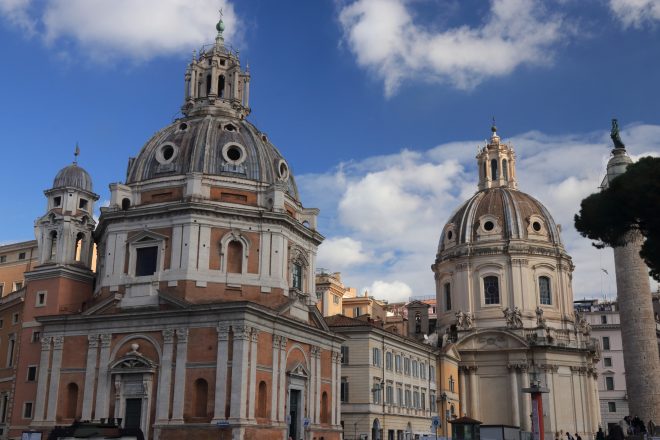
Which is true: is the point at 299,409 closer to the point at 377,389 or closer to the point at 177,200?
the point at 377,389

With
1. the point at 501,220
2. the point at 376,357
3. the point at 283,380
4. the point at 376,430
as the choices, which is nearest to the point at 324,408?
the point at 283,380

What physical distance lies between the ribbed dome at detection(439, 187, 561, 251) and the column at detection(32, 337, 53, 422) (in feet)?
151

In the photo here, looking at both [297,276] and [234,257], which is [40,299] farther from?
[297,276]

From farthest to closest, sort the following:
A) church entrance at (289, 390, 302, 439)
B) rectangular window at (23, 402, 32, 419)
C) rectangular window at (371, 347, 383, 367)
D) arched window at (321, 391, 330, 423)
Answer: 1. rectangular window at (371, 347, 383, 367)
2. arched window at (321, 391, 330, 423)
3. rectangular window at (23, 402, 32, 419)
4. church entrance at (289, 390, 302, 439)

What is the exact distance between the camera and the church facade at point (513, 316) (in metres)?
71.9

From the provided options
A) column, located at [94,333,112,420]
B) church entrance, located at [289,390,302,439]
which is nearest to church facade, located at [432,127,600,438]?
church entrance, located at [289,390,302,439]

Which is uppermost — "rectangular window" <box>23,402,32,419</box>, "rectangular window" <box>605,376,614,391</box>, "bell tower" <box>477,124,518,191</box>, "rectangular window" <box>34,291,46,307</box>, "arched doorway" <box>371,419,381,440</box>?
"bell tower" <box>477,124,518,191</box>

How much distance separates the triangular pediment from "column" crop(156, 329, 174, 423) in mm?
37730

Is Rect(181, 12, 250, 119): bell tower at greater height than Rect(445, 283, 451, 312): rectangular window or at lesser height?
greater

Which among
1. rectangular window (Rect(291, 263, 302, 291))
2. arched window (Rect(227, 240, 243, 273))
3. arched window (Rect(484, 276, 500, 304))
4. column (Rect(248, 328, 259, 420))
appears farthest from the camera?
arched window (Rect(484, 276, 500, 304))

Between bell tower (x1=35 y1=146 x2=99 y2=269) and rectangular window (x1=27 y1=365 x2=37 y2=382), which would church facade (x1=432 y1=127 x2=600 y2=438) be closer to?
bell tower (x1=35 y1=146 x2=99 y2=269)

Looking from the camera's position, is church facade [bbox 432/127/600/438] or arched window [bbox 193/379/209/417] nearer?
arched window [bbox 193/379/209/417]

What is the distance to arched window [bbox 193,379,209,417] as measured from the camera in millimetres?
40250

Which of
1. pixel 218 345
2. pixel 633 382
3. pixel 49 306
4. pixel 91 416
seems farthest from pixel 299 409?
pixel 633 382
